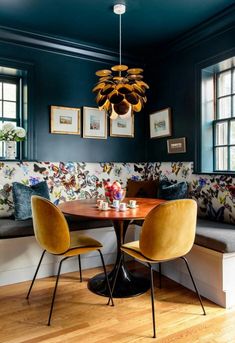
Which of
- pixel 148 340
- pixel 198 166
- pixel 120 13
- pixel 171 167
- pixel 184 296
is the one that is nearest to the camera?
pixel 148 340

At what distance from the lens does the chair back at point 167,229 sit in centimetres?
191

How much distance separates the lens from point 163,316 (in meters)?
2.13

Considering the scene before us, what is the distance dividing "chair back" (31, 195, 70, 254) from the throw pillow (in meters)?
1.75

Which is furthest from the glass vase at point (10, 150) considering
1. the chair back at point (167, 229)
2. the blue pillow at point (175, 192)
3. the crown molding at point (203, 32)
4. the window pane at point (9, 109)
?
the crown molding at point (203, 32)

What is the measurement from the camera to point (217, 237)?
230 centimetres

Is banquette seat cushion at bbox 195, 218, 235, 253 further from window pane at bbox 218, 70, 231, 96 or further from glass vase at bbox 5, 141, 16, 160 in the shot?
glass vase at bbox 5, 141, 16, 160

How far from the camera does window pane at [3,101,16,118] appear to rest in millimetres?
3611

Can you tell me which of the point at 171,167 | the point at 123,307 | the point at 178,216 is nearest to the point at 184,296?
the point at 123,307

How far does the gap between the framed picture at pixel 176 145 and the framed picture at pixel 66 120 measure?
1247 millimetres

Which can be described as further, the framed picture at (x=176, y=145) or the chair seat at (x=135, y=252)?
the framed picture at (x=176, y=145)

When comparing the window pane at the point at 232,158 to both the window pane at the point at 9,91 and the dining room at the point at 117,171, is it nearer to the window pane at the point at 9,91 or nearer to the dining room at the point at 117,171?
the dining room at the point at 117,171

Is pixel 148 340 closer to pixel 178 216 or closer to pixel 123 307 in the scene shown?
pixel 123 307

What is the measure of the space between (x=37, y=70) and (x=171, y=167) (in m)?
2.15

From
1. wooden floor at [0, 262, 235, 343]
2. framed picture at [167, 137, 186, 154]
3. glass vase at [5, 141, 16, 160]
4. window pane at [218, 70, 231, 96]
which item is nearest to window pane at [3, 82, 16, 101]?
glass vase at [5, 141, 16, 160]
